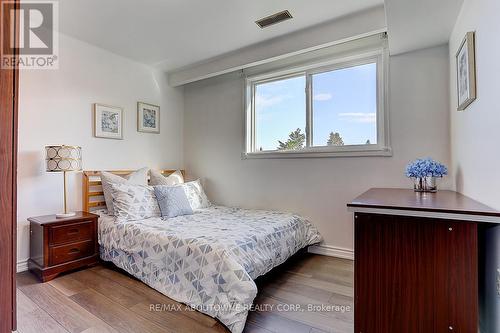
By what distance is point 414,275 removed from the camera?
131cm

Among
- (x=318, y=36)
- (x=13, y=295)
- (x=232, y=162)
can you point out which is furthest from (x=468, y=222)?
(x=232, y=162)

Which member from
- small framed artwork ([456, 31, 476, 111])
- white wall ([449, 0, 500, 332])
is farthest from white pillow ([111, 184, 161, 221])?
small framed artwork ([456, 31, 476, 111])

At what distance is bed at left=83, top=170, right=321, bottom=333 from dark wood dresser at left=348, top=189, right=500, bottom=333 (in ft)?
2.45

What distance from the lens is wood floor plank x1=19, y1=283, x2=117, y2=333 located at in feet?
5.60

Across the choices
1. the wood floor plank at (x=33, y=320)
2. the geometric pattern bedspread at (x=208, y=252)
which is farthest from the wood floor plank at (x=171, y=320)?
the wood floor plank at (x=33, y=320)

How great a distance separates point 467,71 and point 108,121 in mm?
3572

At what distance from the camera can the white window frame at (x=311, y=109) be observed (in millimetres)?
2787

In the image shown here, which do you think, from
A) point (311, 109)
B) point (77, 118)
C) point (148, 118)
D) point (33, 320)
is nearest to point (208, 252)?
point (33, 320)

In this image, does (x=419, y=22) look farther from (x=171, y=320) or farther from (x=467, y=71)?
(x=171, y=320)

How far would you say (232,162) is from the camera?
386cm

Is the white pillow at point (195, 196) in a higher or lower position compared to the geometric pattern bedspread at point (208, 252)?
higher

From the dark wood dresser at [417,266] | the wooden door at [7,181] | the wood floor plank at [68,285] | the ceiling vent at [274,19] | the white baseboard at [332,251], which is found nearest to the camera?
the wooden door at [7,181]

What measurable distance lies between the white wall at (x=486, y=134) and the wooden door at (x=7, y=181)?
185cm

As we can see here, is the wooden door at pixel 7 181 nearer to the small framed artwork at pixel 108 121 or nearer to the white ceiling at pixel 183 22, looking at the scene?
the white ceiling at pixel 183 22
